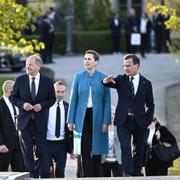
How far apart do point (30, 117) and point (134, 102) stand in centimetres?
148

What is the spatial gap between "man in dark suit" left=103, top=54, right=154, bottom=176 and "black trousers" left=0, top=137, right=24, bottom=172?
153 centimetres

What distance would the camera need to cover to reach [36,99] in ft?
37.9

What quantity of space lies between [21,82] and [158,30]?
69.8 ft

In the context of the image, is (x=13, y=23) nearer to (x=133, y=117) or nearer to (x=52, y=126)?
(x=52, y=126)

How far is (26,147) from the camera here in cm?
1151

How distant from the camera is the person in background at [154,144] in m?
12.1

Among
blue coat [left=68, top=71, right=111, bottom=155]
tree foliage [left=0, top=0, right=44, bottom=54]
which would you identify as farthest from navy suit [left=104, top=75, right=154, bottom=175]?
tree foliage [left=0, top=0, right=44, bottom=54]

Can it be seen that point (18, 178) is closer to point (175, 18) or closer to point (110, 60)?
point (175, 18)

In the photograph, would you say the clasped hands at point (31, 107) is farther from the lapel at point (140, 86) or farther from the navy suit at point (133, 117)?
the lapel at point (140, 86)

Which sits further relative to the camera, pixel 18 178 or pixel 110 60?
pixel 110 60

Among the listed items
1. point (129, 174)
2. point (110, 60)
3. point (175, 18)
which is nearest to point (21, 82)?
point (129, 174)

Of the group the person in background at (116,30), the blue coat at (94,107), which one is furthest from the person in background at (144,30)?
the blue coat at (94,107)

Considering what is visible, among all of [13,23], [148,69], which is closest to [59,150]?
[13,23]

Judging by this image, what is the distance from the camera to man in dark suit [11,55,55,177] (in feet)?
37.7
